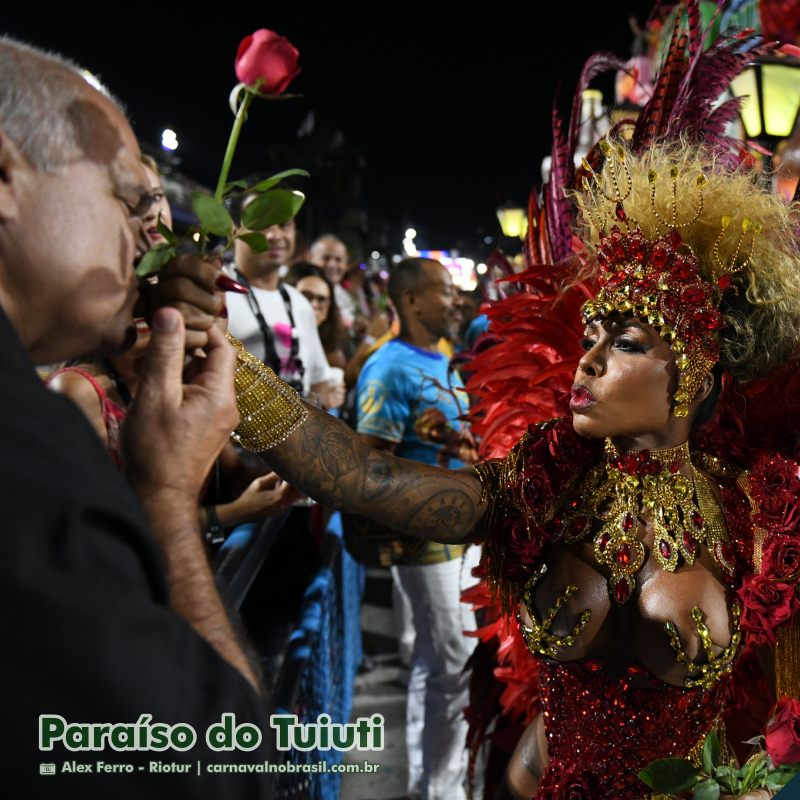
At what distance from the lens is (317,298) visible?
5.62 meters

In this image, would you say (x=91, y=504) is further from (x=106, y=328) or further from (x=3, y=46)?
(x=3, y=46)

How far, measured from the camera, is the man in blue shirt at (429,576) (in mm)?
3674

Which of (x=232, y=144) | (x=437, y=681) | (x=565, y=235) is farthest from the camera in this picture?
(x=437, y=681)

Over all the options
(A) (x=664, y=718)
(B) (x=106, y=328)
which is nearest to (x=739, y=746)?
(A) (x=664, y=718)

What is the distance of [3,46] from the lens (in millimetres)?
914

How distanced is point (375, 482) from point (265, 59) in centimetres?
90

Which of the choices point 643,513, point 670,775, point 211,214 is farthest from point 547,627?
point 211,214

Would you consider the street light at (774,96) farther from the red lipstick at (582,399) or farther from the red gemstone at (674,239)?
Result: the red lipstick at (582,399)

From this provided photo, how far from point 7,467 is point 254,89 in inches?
32.6

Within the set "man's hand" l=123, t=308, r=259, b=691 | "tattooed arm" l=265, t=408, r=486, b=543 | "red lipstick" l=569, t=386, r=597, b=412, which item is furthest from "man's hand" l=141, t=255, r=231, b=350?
"red lipstick" l=569, t=386, r=597, b=412

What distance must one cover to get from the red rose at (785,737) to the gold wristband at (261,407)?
1.10 m

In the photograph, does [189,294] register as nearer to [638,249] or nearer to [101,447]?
[101,447]

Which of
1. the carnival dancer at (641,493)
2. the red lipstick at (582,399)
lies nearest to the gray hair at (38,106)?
the carnival dancer at (641,493)

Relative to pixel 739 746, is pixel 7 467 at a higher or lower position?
higher
